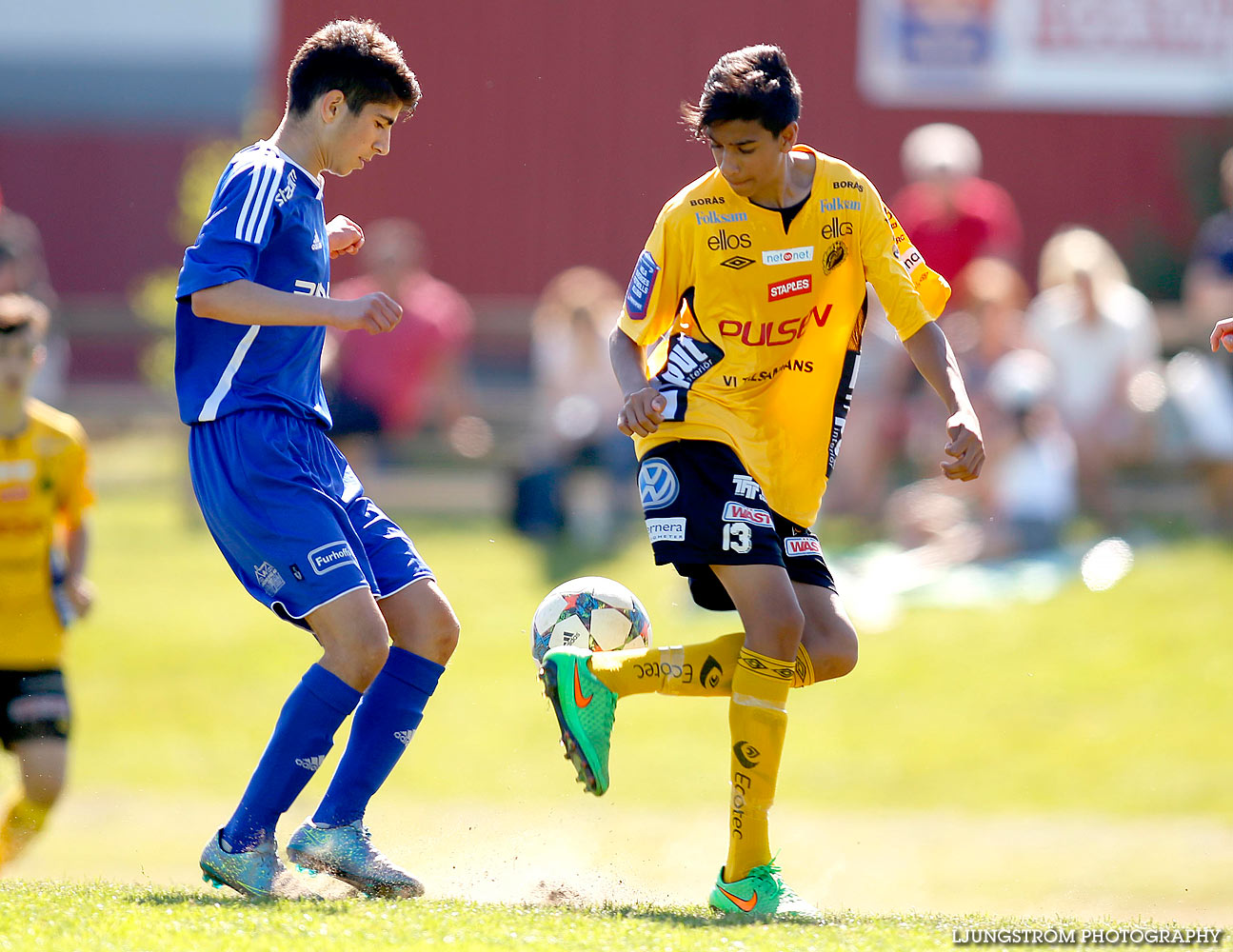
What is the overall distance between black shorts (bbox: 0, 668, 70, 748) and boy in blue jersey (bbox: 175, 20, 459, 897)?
1855 mm

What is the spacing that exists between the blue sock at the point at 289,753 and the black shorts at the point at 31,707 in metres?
1.89

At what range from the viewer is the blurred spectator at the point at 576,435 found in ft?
37.2

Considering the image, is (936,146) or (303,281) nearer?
(303,281)

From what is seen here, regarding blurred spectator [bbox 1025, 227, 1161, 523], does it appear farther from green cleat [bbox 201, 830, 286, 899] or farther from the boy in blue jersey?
green cleat [bbox 201, 830, 286, 899]

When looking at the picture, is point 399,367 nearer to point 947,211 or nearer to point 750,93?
point 947,211

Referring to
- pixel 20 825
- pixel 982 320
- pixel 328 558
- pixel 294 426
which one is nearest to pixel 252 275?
pixel 294 426

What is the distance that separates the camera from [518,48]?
14.1 m

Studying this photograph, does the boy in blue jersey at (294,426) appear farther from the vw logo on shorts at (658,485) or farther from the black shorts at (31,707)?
the black shorts at (31,707)

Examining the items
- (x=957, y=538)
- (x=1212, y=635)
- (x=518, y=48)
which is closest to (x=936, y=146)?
(x=957, y=538)

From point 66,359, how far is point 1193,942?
18212mm

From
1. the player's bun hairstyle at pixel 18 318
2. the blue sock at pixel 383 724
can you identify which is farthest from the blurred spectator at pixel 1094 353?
the blue sock at pixel 383 724

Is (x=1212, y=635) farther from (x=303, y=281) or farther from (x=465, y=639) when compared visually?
(x=303, y=281)

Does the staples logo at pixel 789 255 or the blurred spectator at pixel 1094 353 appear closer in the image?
the staples logo at pixel 789 255

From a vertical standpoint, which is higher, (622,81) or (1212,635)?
(622,81)
